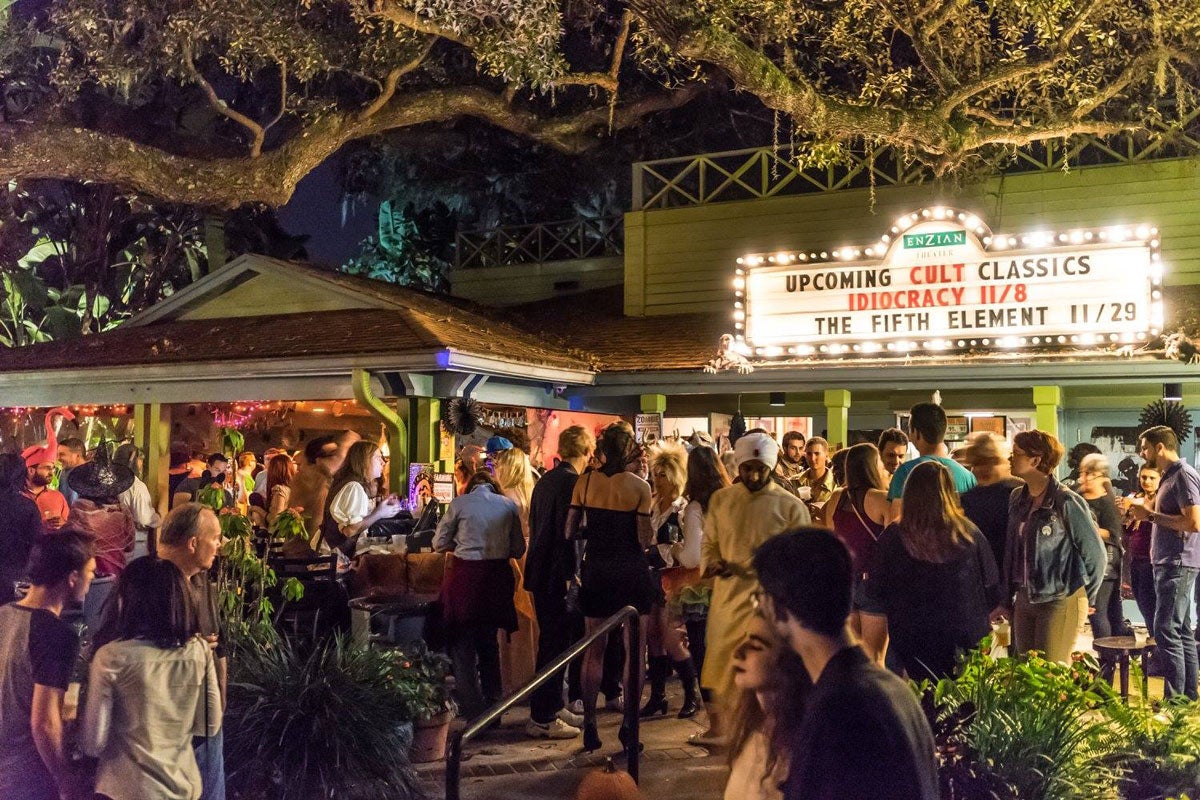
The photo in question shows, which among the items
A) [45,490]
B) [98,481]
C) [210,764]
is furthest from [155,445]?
[210,764]

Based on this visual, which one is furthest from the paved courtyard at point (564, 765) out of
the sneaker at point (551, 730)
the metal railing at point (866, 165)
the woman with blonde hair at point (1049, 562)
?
the metal railing at point (866, 165)

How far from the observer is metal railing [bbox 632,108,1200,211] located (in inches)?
541

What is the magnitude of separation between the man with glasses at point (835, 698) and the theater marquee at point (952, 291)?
10013mm

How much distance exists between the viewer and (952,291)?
11797 mm

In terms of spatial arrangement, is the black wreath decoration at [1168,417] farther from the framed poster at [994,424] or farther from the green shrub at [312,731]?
the green shrub at [312,731]

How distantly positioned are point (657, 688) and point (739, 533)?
2.23 m

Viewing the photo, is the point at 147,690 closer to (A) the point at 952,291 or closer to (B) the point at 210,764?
(B) the point at 210,764

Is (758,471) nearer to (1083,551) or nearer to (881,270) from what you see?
(1083,551)

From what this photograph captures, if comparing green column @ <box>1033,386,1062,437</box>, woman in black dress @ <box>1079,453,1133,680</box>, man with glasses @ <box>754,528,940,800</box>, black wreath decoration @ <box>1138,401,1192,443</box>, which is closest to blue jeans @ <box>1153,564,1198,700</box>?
woman in black dress @ <box>1079,453,1133,680</box>

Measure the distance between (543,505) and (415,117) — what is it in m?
7.19

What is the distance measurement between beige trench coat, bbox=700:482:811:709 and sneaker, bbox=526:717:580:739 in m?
1.37

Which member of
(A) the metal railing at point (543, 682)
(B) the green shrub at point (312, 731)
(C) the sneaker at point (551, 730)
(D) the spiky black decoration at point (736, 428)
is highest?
(D) the spiky black decoration at point (736, 428)

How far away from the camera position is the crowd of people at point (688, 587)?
244 centimetres

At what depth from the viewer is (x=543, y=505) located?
277 inches
